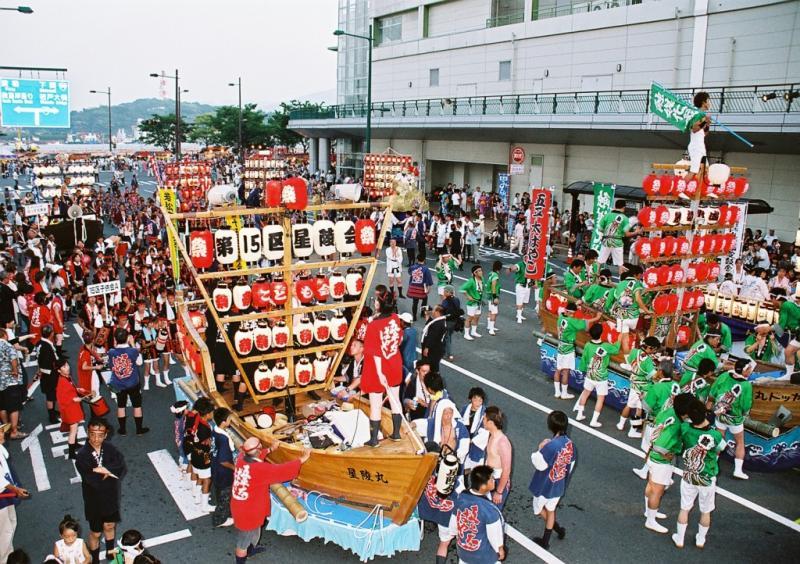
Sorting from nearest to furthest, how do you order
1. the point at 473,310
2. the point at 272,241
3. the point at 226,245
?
1. the point at 226,245
2. the point at 272,241
3. the point at 473,310

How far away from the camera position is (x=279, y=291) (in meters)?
9.13

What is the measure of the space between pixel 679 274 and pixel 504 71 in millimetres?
26262

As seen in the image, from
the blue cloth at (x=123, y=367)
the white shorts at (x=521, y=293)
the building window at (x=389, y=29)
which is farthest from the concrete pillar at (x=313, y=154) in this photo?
the blue cloth at (x=123, y=367)

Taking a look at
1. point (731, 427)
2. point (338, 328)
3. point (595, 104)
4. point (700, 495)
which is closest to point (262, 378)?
point (338, 328)

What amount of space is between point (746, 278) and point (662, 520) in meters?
9.43

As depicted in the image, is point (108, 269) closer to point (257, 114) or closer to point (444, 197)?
point (444, 197)

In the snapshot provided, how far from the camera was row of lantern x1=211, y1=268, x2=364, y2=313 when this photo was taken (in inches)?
354

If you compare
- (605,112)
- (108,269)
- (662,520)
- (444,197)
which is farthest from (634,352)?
(444,197)

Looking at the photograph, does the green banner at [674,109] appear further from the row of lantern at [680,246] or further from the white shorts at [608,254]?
the white shorts at [608,254]

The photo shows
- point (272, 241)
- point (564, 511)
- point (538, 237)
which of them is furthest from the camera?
point (538, 237)

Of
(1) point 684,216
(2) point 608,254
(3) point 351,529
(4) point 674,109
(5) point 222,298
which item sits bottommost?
(3) point 351,529

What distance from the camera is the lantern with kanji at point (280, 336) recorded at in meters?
9.25

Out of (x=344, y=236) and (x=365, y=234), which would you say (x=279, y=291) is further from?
(x=365, y=234)

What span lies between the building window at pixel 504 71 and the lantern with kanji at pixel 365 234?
92.1 feet
